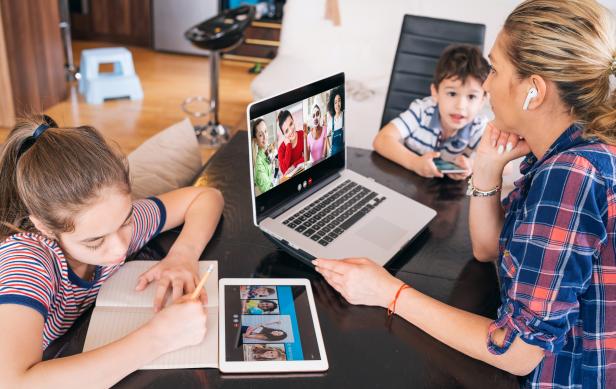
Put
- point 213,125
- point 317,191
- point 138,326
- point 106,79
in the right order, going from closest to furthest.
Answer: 1. point 138,326
2. point 317,191
3. point 213,125
4. point 106,79

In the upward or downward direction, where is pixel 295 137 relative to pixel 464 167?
upward

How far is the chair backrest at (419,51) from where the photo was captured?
92.1 inches

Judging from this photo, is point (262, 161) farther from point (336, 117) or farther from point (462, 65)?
point (462, 65)

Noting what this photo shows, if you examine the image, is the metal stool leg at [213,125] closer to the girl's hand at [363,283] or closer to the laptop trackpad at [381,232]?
the laptop trackpad at [381,232]

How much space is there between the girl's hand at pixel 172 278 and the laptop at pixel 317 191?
190 mm

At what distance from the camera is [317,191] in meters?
1.46

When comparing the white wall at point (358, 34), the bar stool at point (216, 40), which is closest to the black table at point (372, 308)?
the white wall at point (358, 34)

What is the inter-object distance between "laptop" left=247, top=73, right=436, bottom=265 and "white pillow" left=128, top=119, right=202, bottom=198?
445 millimetres

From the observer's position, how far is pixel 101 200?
1.06 m

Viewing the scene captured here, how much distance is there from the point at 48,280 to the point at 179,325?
0.75 feet

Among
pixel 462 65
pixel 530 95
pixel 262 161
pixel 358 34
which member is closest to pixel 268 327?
pixel 262 161

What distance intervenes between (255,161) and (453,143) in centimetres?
101

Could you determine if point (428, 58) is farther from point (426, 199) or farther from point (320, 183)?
point (320, 183)

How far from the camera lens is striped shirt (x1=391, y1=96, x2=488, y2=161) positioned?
195 cm
